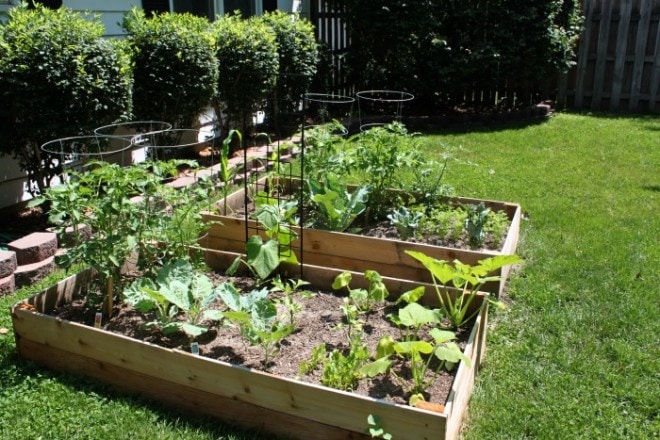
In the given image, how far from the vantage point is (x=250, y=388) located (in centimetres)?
276

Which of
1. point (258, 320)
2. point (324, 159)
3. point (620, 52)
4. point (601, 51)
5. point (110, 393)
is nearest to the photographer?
point (110, 393)

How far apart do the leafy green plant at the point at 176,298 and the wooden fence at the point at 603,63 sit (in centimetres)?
693

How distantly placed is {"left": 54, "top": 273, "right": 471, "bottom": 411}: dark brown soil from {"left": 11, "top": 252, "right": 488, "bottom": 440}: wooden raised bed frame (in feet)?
0.61

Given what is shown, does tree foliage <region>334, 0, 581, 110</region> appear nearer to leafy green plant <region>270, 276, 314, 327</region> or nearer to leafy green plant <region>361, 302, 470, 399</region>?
leafy green plant <region>270, 276, 314, 327</region>

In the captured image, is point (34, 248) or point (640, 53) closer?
point (34, 248)

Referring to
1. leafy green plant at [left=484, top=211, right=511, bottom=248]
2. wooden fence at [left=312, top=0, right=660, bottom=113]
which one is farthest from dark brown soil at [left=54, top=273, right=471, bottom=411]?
wooden fence at [left=312, top=0, right=660, bottom=113]

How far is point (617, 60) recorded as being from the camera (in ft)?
33.4

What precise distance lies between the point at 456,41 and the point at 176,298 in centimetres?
736

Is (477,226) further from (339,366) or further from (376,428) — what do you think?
(376,428)

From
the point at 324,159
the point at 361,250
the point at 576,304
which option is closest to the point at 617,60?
the point at 324,159

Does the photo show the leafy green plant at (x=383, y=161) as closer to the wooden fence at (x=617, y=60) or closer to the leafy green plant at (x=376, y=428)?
the leafy green plant at (x=376, y=428)

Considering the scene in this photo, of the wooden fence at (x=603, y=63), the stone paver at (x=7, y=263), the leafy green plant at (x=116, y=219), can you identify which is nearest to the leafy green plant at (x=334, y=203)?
the leafy green plant at (x=116, y=219)

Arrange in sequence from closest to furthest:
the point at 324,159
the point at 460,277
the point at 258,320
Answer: the point at 258,320, the point at 460,277, the point at 324,159

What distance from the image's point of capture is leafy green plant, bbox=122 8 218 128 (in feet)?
19.2
